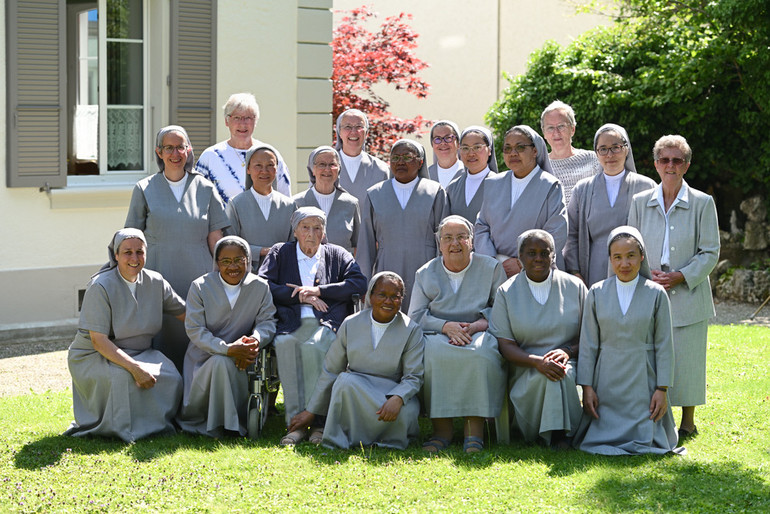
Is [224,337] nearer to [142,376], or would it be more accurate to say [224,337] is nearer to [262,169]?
[142,376]

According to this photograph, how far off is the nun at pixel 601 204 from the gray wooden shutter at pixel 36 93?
5129mm

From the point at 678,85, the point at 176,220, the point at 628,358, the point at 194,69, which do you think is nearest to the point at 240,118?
the point at 176,220

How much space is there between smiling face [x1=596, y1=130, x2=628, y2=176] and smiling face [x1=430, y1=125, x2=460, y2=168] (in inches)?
45.2

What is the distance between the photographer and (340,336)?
647 cm

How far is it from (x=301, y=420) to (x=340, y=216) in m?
1.57

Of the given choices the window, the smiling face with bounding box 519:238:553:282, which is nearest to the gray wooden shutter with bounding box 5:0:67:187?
the window

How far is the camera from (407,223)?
7.18 metres

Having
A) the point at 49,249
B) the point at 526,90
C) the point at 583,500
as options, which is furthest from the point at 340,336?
the point at 526,90

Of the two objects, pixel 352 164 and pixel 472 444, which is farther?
pixel 352 164

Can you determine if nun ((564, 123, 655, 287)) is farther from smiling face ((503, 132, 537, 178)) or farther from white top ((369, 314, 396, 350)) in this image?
white top ((369, 314, 396, 350))

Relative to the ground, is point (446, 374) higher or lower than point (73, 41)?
lower

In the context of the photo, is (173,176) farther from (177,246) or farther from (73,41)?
(73,41)

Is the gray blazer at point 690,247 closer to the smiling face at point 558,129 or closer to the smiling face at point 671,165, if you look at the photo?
the smiling face at point 671,165

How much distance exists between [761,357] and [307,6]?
228 inches
